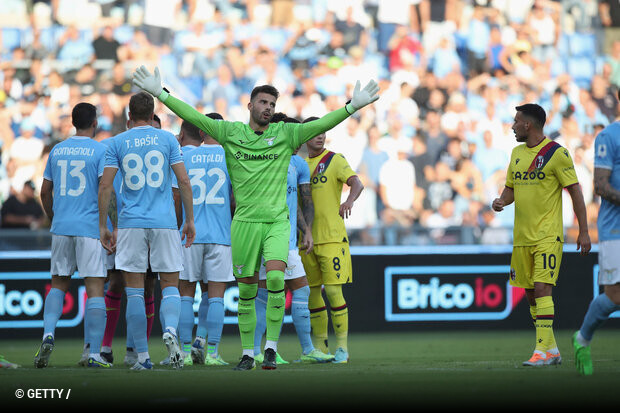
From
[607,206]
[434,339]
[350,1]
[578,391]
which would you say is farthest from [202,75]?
[578,391]

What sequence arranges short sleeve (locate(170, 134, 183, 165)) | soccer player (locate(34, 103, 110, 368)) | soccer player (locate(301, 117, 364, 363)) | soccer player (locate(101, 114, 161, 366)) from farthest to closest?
1. soccer player (locate(301, 117, 364, 363))
2. soccer player (locate(101, 114, 161, 366))
3. soccer player (locate(34, 103, 110, 368))
4. short sleeve (locate(170, 134, 183, 165))

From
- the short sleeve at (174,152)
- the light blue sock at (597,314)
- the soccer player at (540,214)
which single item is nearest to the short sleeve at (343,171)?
the soccer player at (540,214)

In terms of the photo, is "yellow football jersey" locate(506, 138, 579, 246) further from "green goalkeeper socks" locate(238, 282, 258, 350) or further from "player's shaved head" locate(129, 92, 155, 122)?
"player's shaved head" locate(129, 92, 155, 122)

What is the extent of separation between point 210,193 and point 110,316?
4.87ft

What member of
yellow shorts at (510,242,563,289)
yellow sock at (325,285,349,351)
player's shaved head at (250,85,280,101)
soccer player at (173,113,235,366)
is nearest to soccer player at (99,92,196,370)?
player's shaved head at (250,85,280,101)

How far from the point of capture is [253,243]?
7.89m

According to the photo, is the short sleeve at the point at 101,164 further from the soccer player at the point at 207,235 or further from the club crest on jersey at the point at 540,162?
the club crest on jersey at the point at 540,162

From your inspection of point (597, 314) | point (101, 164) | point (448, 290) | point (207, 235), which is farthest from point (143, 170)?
point (448, 290)

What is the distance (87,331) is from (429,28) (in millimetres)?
11558

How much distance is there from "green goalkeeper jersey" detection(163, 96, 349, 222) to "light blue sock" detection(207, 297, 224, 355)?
4.42ft

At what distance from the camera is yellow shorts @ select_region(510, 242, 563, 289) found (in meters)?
8.16

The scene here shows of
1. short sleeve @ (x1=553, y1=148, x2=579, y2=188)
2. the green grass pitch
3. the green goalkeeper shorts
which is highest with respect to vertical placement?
short sleeve @ (x1=553, y1=148, x2=579, y2=188)

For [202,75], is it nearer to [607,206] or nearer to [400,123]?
[400,123]

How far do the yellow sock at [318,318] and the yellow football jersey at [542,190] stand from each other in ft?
7.22
